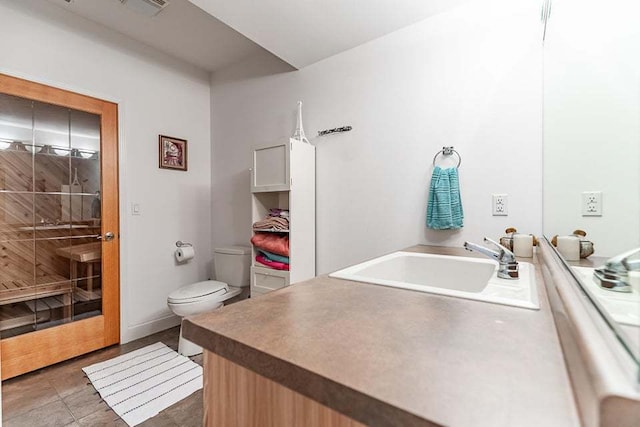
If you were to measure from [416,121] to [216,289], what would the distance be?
1.95m

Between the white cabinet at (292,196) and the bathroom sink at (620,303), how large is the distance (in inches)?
65.9

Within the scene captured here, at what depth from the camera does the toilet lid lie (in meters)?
2.18

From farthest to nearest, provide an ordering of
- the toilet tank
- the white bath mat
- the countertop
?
the toilet tank, the white bath mat, the countertop

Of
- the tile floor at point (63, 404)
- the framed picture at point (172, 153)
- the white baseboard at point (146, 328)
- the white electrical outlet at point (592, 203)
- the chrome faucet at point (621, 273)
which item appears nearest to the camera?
the chrome faucet at point (621, 273)

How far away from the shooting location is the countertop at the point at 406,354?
34 centimetres

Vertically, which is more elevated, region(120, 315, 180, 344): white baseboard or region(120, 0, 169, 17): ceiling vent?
region(120, 0, 169, 17): ceiling vent

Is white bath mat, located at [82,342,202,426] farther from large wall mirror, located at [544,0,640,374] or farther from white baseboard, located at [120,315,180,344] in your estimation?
large wall mirror, located at [544,0,640,374]

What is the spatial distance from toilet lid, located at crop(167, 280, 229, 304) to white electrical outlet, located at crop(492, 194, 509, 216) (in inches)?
80.5

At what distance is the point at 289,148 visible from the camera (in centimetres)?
207

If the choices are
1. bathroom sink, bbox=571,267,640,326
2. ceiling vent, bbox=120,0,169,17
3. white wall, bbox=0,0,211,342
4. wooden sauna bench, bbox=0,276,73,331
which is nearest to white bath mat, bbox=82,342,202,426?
white wall, bbox=0,0,211,342

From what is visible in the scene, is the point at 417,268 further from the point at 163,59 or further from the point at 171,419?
the point at 163,59

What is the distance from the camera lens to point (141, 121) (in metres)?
2.55

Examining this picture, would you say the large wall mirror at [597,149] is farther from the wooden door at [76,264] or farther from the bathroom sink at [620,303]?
the wooden door at [76,264]

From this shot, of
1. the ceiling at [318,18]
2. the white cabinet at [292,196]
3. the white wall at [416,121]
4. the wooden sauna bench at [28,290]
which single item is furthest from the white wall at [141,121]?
the ceiling at [318,18]
